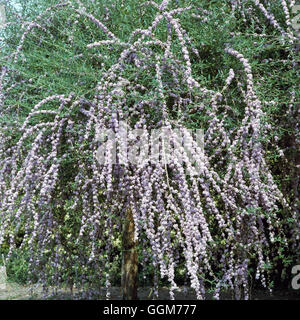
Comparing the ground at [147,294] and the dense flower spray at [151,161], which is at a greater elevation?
the dense flower spray at [151,161]

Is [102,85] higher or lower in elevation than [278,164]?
higher

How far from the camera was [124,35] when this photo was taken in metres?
2.61

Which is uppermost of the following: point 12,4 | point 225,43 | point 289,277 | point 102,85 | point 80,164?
point 12,4

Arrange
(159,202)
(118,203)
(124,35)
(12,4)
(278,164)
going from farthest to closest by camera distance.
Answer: (12,4) → (278,164) → (124,35) → (118,203) → (159,202)

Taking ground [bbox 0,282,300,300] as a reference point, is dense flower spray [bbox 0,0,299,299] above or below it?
above

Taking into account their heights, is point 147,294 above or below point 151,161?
below

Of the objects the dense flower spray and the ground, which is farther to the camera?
the ground

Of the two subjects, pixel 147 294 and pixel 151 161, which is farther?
pixel 147 294

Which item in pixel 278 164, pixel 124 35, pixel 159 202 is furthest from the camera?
pixel 278 164

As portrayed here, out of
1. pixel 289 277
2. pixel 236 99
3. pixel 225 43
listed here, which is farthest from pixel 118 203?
pixel 289 277

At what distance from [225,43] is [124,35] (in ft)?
2.03

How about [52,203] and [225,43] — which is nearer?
[225,43]

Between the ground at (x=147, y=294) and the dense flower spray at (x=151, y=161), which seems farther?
the ground at (x=147, y=294)
